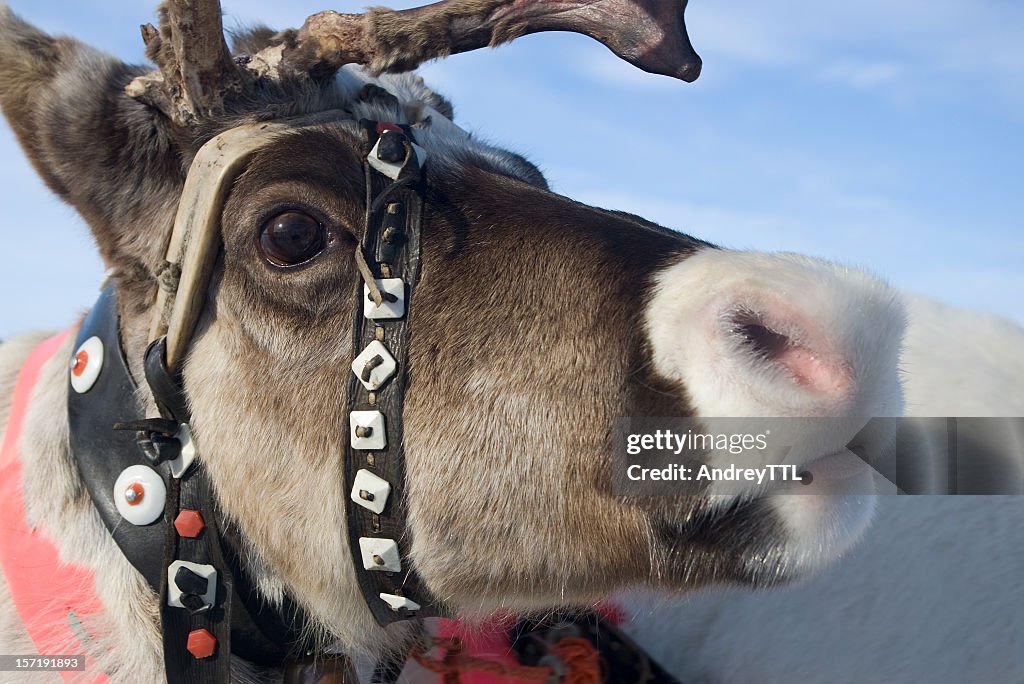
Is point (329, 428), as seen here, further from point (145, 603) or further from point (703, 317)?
point (703, 317)

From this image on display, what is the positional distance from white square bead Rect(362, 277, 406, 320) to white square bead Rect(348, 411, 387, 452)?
0.83ft

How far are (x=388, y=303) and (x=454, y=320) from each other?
0.58 ft

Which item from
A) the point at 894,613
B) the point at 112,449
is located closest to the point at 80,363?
the point at 112,449

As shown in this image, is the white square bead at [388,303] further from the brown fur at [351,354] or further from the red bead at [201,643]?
the red bead at [201,643]

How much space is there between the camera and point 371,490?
2455 millimetres

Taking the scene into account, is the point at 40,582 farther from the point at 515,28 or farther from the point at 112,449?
the point at 515,28

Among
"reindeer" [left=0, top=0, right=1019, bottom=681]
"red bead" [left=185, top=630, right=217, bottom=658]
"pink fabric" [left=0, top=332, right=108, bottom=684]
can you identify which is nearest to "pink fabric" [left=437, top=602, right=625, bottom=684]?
"reindeer" [left=0, top=0, right=1019, bottom=681]

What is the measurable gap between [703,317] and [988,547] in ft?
6.56

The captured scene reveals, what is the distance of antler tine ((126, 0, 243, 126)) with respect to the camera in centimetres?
251

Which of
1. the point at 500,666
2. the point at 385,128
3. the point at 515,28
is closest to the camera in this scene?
the point at 515,28

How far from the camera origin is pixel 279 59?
109 inches

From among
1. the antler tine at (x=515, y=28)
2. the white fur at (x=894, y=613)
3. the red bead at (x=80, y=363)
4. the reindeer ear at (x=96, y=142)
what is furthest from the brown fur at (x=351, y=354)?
the white fur at (x=894, y=613)

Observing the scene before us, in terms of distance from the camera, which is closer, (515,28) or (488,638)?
(515,28)

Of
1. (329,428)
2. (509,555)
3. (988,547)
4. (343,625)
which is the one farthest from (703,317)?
(988,547)
